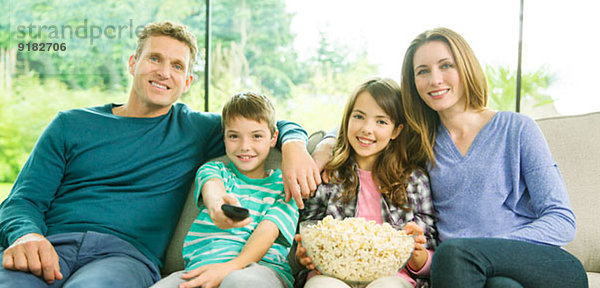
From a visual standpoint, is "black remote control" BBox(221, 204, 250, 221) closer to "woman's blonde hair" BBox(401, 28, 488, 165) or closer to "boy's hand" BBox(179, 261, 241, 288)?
"boy's hand" BBox(179, 261, 241, 288)

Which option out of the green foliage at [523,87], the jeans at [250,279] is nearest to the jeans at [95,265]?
A: the jeans at [250,279]

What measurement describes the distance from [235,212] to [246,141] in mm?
392

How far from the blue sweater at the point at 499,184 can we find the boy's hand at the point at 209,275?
71 centimetres

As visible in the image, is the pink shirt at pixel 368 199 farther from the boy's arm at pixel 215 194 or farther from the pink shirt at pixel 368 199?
the boy's arm at pixel 215 194

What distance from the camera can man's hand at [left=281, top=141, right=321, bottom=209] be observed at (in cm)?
159

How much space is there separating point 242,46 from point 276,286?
3494 millimetres

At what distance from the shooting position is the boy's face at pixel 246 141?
170cm

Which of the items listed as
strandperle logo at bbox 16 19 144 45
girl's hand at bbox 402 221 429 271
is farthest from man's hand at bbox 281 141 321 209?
strandperle logo at bbox 16 19 144 45

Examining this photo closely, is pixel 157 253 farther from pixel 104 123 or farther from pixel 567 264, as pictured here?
pixel 567 264

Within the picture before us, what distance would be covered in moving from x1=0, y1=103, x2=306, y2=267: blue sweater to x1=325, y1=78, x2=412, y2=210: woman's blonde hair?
167 millimetres

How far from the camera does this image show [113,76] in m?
4.59

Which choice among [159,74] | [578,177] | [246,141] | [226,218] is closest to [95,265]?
[226,218]

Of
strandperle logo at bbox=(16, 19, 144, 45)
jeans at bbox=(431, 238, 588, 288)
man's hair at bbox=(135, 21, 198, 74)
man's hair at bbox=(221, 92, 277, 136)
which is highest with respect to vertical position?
strandperle logo at bbox=(16, 19, 144, 45)

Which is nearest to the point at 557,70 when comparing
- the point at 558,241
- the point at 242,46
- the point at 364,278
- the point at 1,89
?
the point at 242,46
